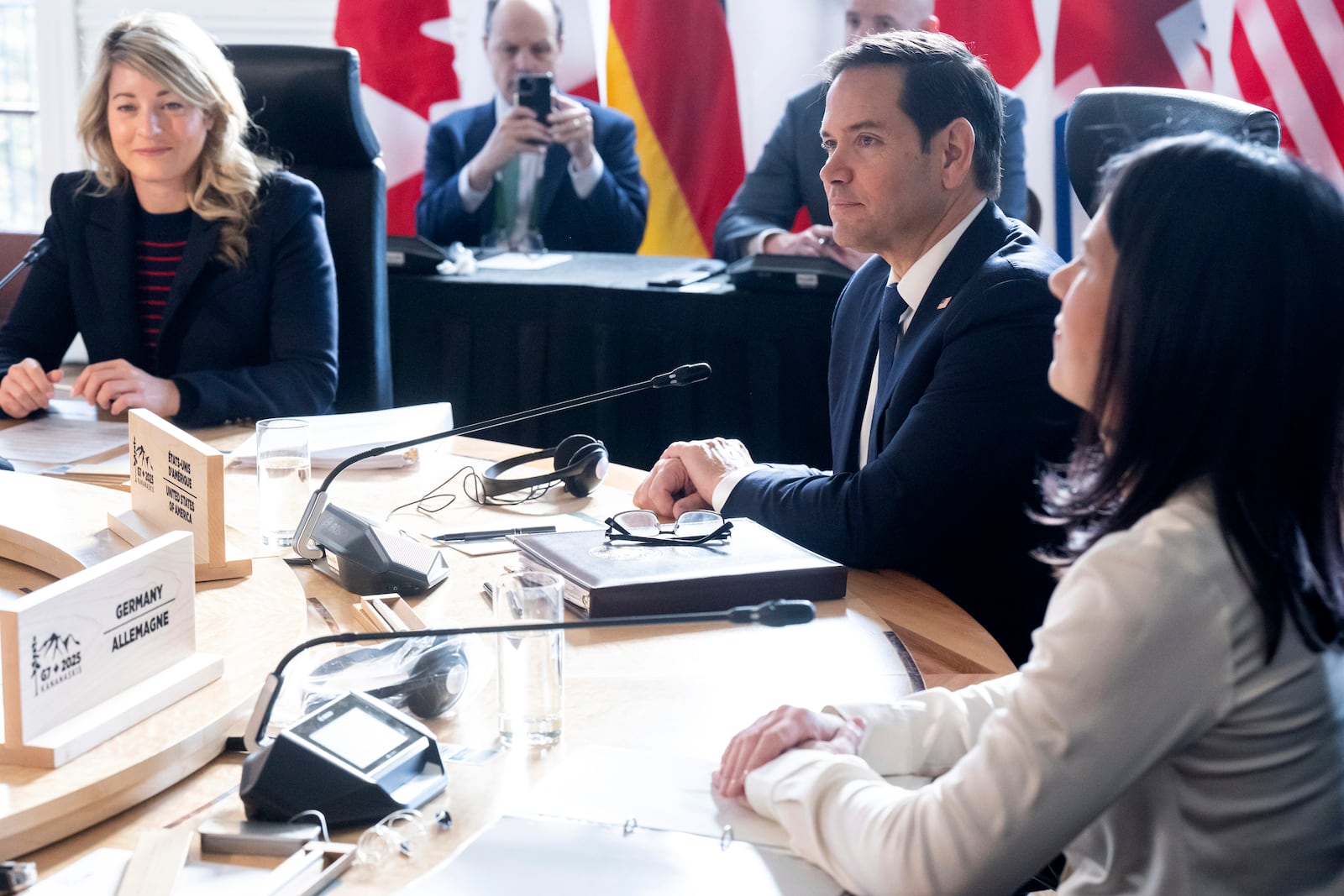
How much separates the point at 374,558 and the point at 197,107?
4.55ft

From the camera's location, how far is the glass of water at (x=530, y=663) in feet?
3.43

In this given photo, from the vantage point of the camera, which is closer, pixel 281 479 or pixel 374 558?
pixel 374 558

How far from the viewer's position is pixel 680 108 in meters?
4.08

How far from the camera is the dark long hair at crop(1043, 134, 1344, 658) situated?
812mm

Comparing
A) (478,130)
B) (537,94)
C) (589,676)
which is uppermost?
(537,94)

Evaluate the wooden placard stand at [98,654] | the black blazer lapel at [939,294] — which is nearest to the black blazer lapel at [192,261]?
the black blazer lapel at [939,294]

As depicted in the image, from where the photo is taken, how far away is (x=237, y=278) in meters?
2.39

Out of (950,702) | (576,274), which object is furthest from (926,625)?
(576,274)

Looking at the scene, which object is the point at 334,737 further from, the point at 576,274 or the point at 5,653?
the point at 576,274

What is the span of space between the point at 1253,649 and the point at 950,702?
0.28 m

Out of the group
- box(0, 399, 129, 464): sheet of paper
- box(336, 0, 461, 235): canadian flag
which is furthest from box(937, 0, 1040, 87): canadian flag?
box(0, 399, 129, 464): sheet of paper

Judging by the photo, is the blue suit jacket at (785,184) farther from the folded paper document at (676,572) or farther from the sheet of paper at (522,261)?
the folded paper document at (676,572)

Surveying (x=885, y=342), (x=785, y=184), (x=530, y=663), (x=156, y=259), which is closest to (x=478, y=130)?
(x=785, y=184)

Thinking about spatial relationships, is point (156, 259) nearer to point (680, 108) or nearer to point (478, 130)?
point (478, 130)
